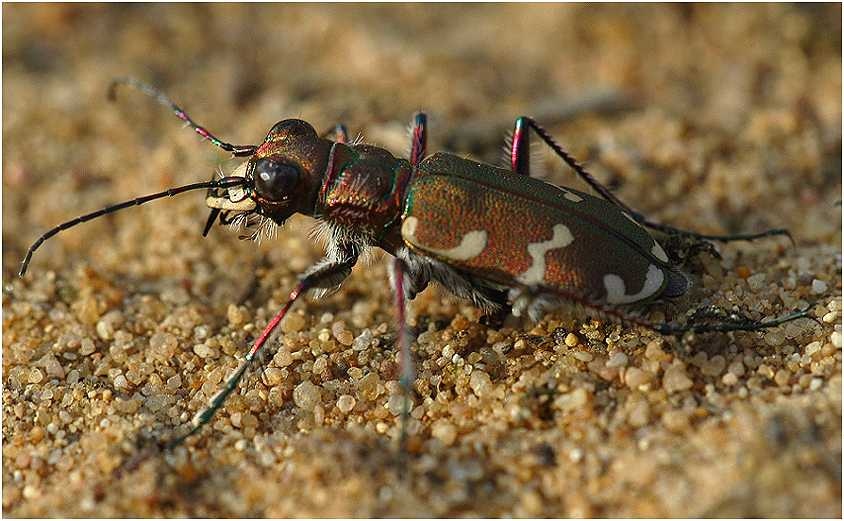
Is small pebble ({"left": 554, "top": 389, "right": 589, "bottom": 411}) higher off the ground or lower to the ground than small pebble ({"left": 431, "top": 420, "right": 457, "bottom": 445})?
higher

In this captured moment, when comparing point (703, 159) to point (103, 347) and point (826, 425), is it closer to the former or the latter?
point (826, 425)

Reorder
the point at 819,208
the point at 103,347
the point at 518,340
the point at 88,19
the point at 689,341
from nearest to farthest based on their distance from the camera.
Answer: the point at 689,341, the point at 518,340, the point at 103,347, the point at 819,208, the point at 88,19

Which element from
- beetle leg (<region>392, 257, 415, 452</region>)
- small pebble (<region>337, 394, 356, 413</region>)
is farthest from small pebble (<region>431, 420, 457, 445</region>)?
small pebble (<region>337, 394, 356, 413</region>)

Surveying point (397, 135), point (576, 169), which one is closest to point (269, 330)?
point (576, 169)

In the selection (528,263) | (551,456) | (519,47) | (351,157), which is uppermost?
(519,47)

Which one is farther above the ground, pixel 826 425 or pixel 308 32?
pixel 308 32

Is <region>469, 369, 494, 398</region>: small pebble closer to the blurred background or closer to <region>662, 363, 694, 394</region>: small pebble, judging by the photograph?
the blurred background

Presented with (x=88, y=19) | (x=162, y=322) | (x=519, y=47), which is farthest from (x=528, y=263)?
(x=88, y=19)
